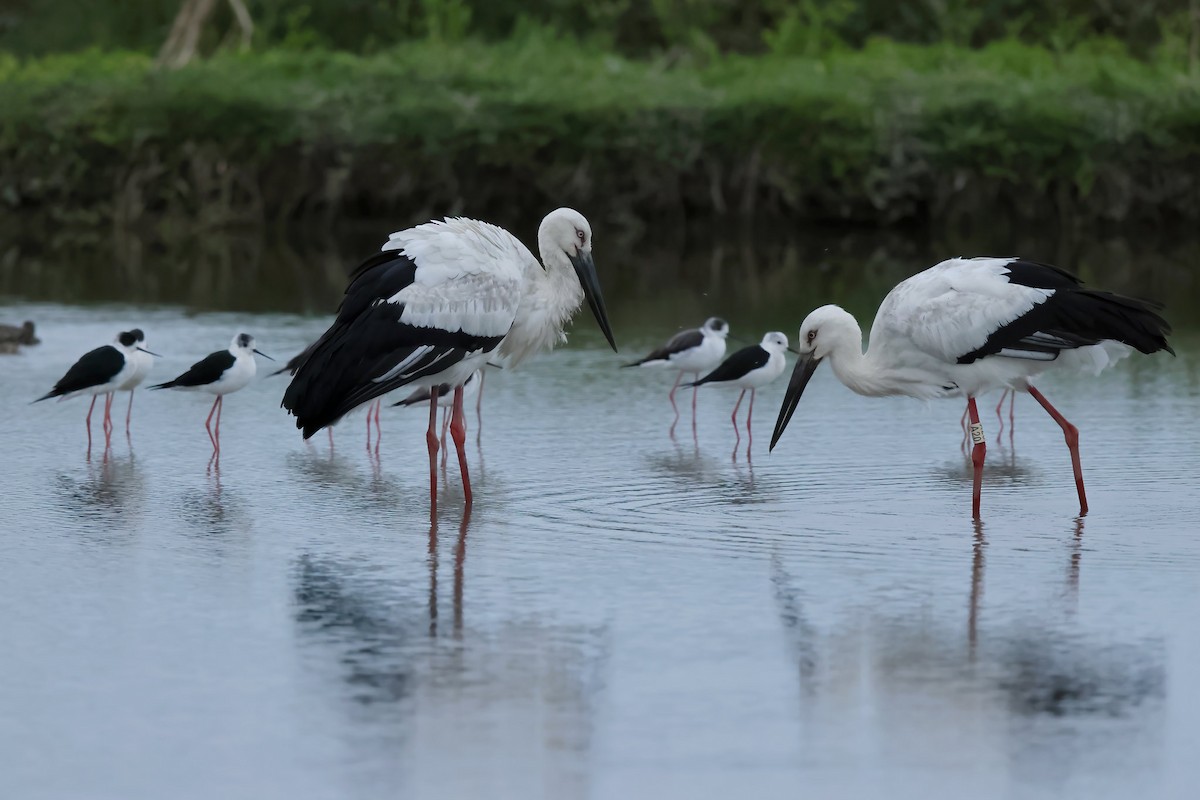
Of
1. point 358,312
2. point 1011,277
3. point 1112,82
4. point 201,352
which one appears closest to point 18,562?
point 358,312

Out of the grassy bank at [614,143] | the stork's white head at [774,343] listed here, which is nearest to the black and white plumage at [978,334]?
the stork's white head at [774,343]

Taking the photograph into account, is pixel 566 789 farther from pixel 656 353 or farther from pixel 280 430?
pixel 656 353

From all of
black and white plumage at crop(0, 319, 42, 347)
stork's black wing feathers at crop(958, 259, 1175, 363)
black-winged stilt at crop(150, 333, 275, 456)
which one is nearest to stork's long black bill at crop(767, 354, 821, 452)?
stork's black wing feathers at crop(958, 259, 1175, 363)

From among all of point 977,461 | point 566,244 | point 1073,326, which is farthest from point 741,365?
point 977,461

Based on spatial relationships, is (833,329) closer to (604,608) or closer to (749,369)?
(604,608)

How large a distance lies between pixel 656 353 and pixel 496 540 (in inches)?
203

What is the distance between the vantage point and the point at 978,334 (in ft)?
33.1

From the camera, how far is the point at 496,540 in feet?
30.6

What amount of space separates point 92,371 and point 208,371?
2.39 feet

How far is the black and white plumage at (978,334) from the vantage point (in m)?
10.0

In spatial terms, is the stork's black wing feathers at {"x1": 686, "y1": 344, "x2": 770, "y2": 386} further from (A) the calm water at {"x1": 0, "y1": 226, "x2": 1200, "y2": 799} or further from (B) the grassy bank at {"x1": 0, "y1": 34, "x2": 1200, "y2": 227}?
(B) the grassy bank at {"x1": 0, "y1": 34, "x2": 1200, "y2": 227}

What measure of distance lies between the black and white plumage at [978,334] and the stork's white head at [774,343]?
3.13 meters

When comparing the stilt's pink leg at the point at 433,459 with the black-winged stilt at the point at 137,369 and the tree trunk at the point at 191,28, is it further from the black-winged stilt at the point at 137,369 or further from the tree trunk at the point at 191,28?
the tree trunk at the point at 191,28

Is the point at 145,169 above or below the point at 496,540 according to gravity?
above
